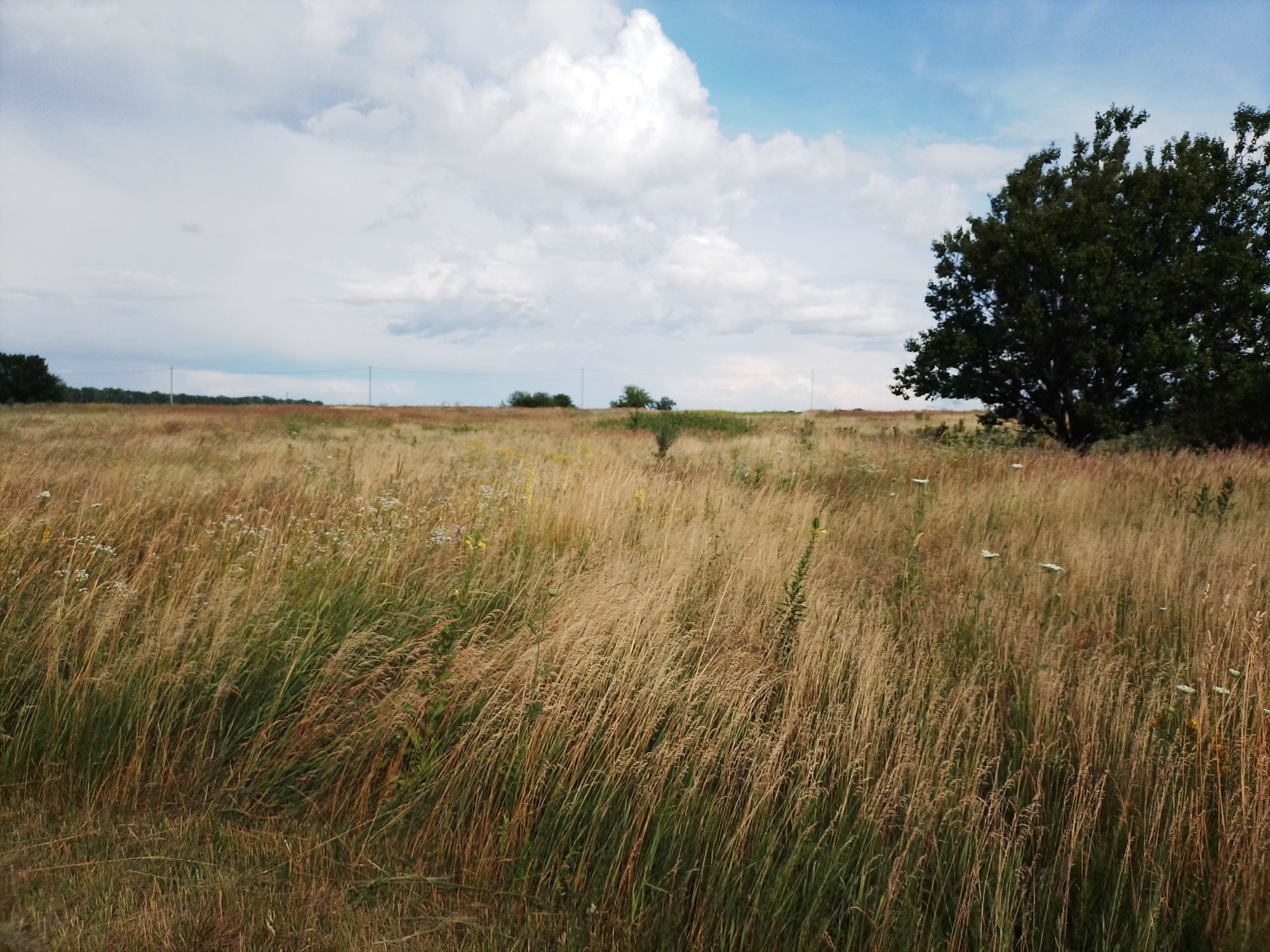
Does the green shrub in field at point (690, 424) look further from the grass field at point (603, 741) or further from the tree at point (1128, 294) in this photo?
the grass field at point (603, 741)

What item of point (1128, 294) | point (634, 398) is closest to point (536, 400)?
point (634, 398)

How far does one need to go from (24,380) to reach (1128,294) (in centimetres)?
5987

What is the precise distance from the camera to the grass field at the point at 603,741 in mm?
2281

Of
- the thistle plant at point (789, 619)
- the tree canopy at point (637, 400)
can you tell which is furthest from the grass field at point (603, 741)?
the tree canopy at point (637, 400)

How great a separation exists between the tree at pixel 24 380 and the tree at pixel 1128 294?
5637cm

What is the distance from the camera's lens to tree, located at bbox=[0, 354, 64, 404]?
48.6 meters

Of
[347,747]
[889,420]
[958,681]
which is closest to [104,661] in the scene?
[347,747]

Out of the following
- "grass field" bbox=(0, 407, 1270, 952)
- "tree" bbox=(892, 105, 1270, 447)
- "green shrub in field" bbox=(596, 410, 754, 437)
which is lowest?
"grass field" bbox=(0, 407, 1270, 952)

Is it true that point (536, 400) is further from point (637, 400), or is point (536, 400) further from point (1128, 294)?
point (1128, 294)

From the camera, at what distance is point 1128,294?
47.3ft

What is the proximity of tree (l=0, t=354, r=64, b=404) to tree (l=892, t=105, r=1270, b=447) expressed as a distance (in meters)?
56.4

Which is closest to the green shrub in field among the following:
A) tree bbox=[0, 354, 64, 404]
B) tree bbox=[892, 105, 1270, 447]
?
tree bbox=[892, 105, 1270, 447]

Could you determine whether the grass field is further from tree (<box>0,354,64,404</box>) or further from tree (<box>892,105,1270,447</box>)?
tree (<box>0,354,64,404</box>)

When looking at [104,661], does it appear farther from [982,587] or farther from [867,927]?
[982,587]
